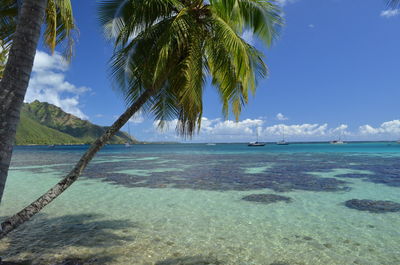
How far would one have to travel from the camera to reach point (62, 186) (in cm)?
458

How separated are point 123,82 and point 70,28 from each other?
173cm

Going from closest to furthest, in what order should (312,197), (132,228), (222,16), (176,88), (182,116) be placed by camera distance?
(222,16) → (176,88) → (182,116) → (132,228) → (312,197)

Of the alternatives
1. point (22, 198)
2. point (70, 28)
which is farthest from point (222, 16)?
point (22, 198)

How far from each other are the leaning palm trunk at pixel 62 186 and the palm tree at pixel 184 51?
3 cm

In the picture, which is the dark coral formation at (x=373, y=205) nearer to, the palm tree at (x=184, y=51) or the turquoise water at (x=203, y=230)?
the turquoise water at (x=203, y=230)

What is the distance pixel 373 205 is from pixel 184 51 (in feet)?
34.0

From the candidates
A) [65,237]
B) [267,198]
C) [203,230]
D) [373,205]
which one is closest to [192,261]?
[203,230]

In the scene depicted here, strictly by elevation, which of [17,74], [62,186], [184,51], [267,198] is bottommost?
[267,198]

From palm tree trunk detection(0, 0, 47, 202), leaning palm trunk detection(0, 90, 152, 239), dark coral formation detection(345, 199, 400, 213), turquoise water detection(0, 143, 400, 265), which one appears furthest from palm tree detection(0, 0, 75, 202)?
dark coral formation detection(345, 199, 400, 213)

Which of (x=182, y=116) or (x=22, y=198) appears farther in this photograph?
(x=22, y=198)

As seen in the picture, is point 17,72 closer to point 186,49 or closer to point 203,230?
point 186,49

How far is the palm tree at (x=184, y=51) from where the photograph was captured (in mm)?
5562

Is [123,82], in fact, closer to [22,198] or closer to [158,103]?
[158,103]

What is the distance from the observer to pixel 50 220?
8781 millimetres
